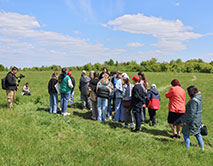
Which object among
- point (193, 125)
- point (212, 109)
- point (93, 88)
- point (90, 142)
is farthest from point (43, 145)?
point (212, 109)

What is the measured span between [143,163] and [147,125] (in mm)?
3778

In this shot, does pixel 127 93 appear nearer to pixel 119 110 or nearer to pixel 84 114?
pixel 119 110

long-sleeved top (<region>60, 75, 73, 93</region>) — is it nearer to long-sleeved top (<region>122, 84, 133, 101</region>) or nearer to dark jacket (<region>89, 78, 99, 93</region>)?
dark jacket (<region>89, 78, 99, 93</region>)

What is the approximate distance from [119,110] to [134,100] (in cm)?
174

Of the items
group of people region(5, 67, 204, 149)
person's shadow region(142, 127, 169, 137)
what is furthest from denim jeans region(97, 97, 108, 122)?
person's shadow region(142, 127, 169, 137)

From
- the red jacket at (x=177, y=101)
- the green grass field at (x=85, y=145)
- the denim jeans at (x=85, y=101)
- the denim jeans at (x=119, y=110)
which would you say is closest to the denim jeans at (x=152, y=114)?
the green grass field at (x=85, y=145)

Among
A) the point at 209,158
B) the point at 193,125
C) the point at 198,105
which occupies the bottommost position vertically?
the point at 209,158

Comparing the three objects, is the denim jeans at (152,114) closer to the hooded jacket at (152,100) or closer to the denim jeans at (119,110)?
the hooded jacket at (152,100)

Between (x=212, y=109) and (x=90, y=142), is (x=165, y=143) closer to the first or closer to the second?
(x=90, y=142)

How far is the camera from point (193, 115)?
584 centimetres

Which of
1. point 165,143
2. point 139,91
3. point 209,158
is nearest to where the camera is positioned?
point 209,158

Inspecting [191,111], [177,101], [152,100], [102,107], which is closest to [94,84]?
[102,107]

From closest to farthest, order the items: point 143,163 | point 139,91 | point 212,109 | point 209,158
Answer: point 143,163, point 209,158, point 139,91, point 212,109

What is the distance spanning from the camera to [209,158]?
5.64 m
